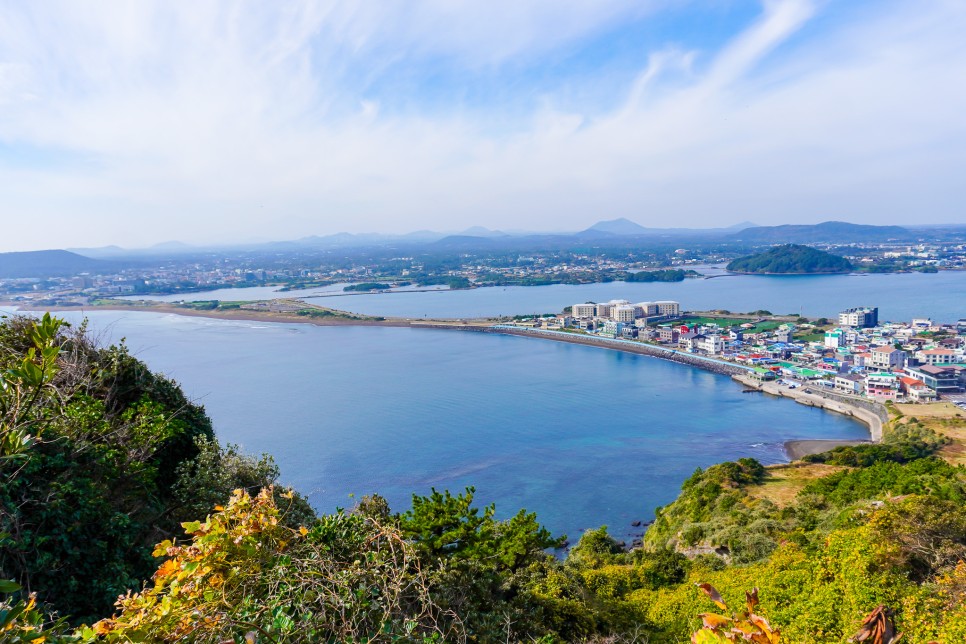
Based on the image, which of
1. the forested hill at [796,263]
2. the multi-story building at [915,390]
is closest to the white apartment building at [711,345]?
the multi-story building at [915,390]

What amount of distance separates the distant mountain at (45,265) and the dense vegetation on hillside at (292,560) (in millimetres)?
52077

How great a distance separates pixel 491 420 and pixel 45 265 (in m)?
55.1

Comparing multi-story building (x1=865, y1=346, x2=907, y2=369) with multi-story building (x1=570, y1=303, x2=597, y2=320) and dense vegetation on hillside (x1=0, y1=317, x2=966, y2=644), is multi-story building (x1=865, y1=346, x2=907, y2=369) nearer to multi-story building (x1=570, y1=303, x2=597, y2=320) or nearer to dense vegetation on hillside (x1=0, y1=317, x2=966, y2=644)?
multi-story building (x1=570, y1=303, x2=597, y2=320)

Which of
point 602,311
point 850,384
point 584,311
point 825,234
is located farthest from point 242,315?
point 825,234

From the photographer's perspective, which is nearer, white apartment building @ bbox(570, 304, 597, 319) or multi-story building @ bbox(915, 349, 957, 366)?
multi-story building @ bbox(915, 349, 957, 366)

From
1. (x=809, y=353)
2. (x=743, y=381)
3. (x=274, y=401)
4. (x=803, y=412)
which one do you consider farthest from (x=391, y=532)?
(x=809, y=353)

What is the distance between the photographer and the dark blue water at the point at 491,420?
31.0 feet

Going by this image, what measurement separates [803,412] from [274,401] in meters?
12.8

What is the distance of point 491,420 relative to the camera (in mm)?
12586

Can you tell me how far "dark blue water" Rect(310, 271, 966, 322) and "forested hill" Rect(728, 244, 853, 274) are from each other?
2117mm

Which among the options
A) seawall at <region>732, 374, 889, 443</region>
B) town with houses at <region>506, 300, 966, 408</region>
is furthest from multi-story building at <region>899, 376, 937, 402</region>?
seawall at <region>732, 374, 889, 443</region>

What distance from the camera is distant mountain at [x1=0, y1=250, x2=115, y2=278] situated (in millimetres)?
45250

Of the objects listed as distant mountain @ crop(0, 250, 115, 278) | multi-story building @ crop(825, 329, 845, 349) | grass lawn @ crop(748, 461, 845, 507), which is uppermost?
distant mountain @ crop(0, 250, 115, 278)

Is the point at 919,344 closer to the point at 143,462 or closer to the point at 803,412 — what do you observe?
the point at 803,412
